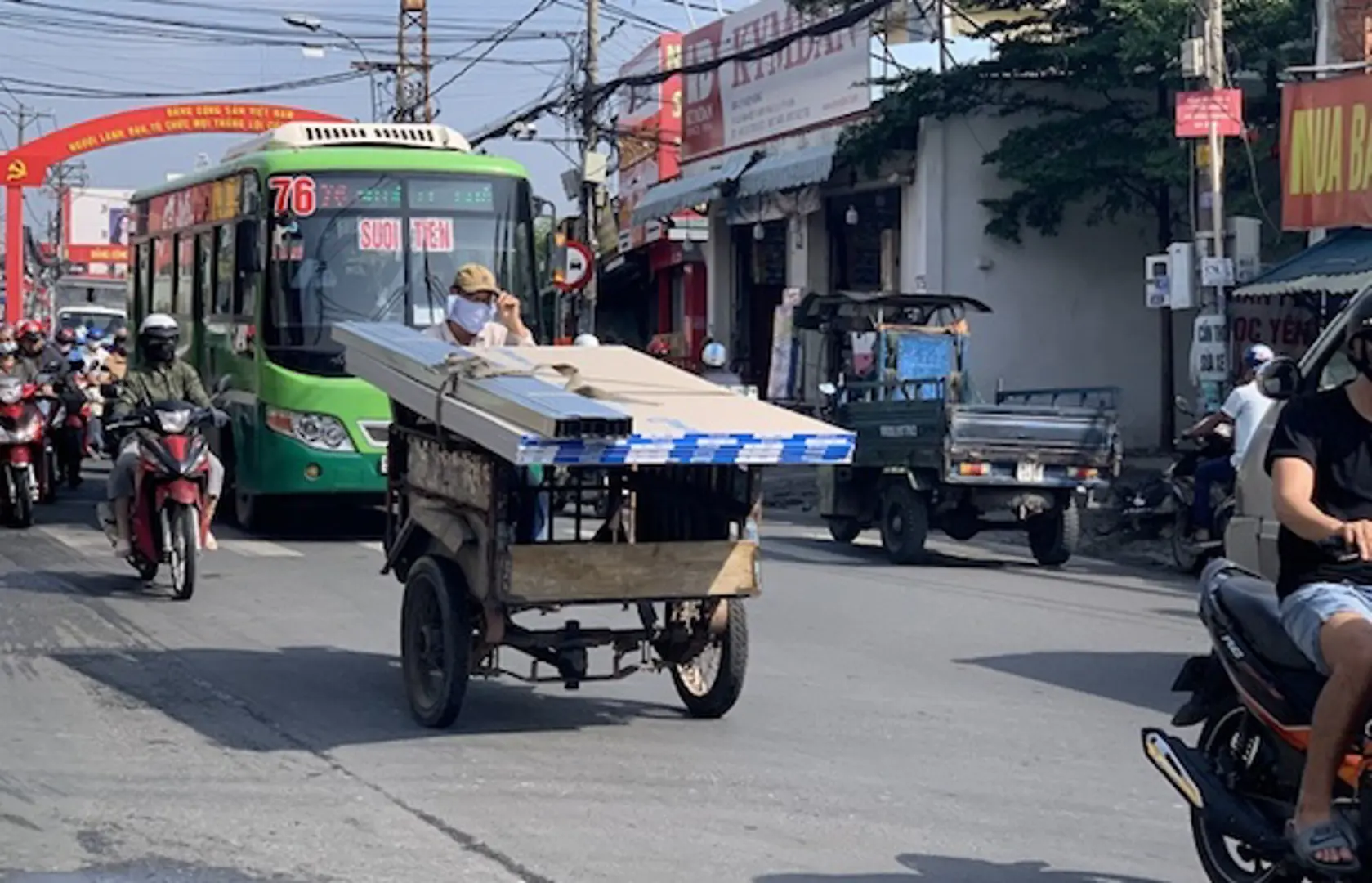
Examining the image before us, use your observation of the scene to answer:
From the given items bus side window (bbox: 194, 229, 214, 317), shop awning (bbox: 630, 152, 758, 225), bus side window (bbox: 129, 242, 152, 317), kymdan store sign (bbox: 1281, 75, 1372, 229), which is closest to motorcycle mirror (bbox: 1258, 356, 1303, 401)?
kymdan store sign (bbox: 1281, 75, 1372, 229)

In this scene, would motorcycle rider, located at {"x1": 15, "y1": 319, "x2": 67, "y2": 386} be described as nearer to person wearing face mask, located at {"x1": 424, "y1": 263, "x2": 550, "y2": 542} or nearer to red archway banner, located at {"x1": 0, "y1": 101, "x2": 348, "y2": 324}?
person wearing face mask, located at {"x1": 424, "y1": 263, "x2": 550, "y2": 542}

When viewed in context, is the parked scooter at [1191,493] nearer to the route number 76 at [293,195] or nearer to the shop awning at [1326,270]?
the shop awning at [1326,270]

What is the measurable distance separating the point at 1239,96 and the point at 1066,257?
8805 millimetres

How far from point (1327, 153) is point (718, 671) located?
1168 centimetres

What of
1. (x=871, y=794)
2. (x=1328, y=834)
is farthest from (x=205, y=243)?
(x=1328, y=834)

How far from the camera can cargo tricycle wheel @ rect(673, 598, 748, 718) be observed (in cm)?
879

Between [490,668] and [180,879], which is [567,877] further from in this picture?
[490,668]

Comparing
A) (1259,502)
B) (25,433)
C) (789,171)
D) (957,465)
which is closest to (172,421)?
(25,433)

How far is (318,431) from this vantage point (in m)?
16.6

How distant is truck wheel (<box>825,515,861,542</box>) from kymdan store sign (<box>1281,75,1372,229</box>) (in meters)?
5.14

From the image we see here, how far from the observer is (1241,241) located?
19219 millimetres

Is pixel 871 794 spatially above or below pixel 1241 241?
below

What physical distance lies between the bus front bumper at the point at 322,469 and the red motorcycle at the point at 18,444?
7.05 feet

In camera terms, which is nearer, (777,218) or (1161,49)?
(1161,49)
